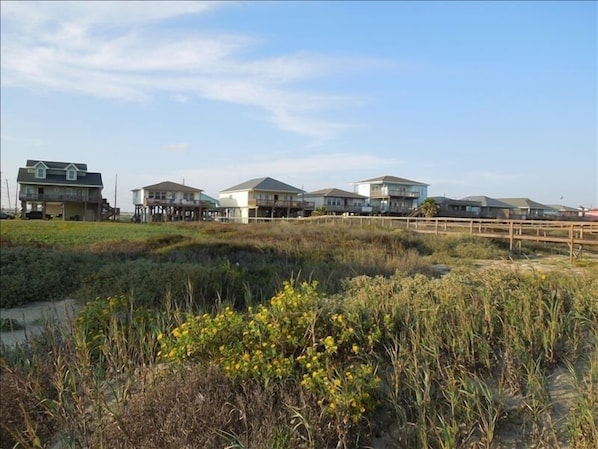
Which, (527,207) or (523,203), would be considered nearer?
(527,207)

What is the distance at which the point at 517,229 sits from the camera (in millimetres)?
25781

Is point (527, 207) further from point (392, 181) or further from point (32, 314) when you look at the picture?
point (32, 314)

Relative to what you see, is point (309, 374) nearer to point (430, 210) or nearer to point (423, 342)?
point (423, 342)

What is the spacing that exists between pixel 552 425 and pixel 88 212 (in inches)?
2434

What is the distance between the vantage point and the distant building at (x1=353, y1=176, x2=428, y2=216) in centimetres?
7719

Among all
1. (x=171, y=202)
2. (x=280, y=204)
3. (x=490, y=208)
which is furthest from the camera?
(x=490, y=208)

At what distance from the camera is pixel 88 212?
191ft

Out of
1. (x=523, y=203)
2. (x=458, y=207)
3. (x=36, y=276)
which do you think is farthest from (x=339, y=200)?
(x=36, y=276)

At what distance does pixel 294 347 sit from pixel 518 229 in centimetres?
2468

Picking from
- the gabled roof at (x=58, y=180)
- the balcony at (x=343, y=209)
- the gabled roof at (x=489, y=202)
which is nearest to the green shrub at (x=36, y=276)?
the gabled roof at (x=58, y=180)

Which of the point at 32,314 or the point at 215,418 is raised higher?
the point at 215,418

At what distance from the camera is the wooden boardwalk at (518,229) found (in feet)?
60.9

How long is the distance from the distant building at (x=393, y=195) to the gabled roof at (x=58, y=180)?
4179 centimetres

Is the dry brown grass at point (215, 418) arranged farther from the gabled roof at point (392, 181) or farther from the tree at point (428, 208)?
the gabled roof at point (392, 181)
